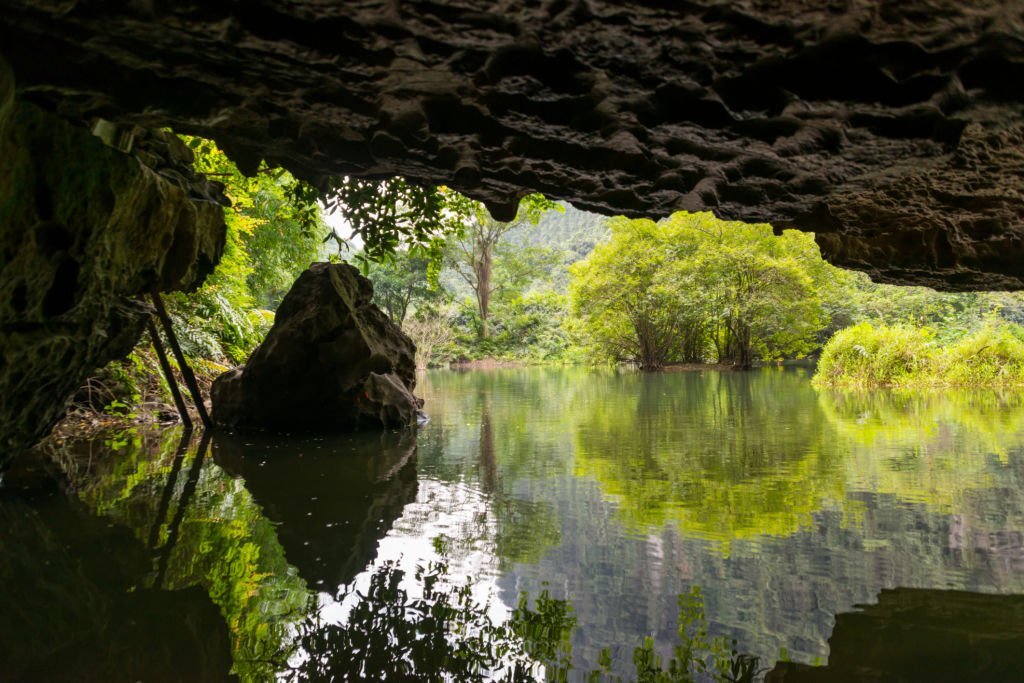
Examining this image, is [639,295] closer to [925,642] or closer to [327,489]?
[327,489]

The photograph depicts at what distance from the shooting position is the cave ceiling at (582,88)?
1.78 meters

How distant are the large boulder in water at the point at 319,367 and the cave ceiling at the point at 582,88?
326cm

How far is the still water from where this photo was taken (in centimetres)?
184

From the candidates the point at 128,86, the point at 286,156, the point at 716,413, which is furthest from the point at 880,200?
the point at 716,413

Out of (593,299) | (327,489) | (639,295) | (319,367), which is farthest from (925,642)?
(593,299)

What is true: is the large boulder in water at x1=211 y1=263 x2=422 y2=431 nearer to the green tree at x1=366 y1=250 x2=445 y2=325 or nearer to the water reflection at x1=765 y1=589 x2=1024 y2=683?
the water reflection at x1=765 y1=589 x2=1024 y2=683

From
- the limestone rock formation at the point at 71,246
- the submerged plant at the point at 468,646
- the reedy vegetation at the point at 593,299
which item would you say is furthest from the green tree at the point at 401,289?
the submerged plant at the point at 468,646

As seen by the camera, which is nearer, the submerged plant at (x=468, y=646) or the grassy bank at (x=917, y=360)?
the submerged plant at (x=468, y=646)

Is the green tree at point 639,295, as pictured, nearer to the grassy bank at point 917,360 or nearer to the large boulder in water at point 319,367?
the grassy bank at point 917,360

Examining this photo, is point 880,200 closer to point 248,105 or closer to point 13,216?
point 248,105

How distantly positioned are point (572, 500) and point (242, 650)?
2065 mm

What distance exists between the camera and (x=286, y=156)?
116 inches

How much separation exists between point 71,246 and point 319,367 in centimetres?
366

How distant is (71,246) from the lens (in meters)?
2.76
